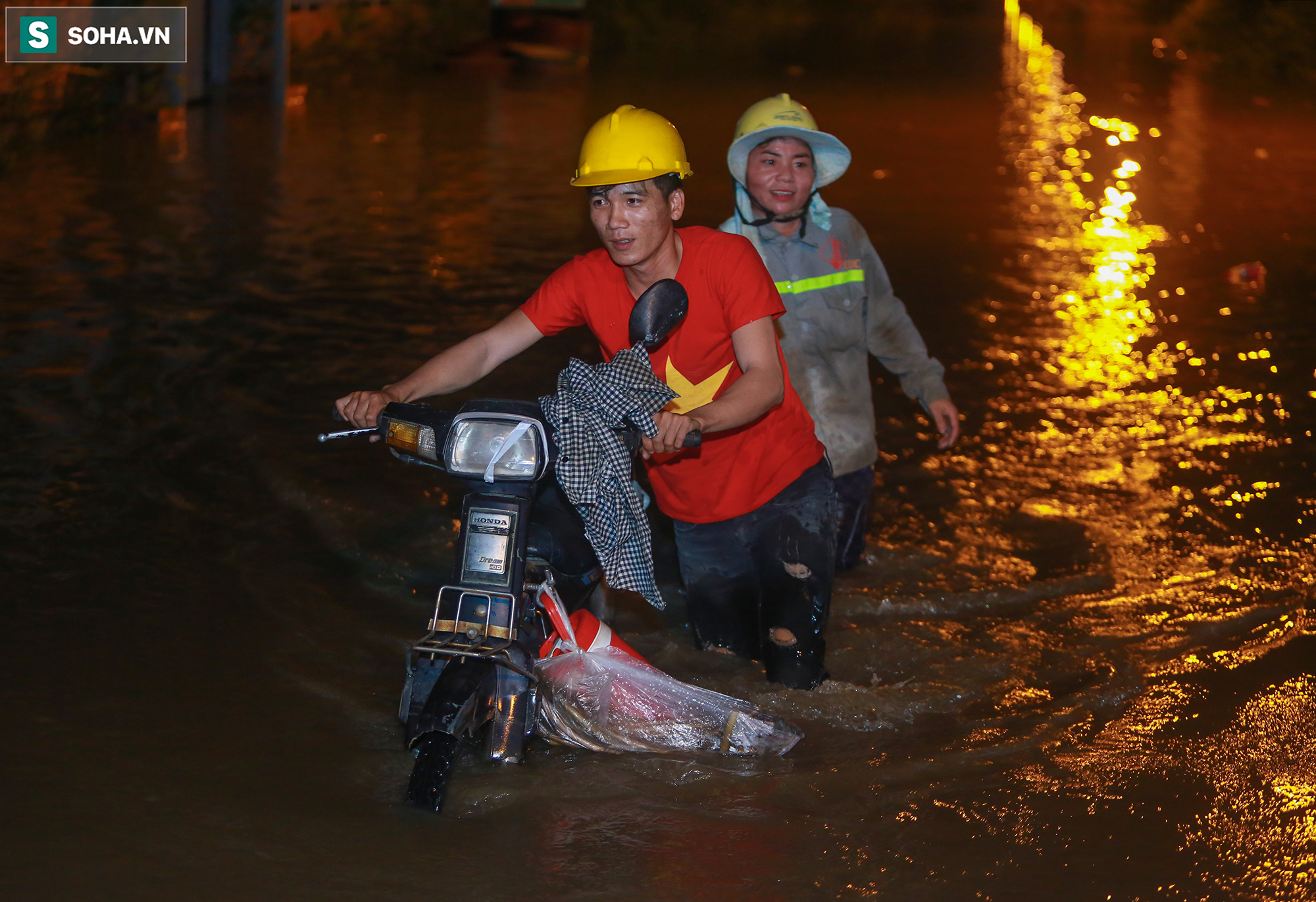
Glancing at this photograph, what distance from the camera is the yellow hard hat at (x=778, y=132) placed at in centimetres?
492

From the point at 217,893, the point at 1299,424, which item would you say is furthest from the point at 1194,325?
the point at 217,893

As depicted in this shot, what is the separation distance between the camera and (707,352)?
412 centimetres

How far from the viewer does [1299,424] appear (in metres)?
7.31

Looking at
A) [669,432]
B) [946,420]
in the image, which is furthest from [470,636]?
[946,420]

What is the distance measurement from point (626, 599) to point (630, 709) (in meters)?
1.47

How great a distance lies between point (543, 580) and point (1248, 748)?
2060 mm

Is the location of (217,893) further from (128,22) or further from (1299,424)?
(128,22)

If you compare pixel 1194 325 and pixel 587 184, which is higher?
pixel 587 184

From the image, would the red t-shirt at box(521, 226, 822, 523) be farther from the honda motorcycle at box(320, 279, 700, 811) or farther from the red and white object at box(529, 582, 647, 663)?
the red and white object at box(529, 582, 647, 663)

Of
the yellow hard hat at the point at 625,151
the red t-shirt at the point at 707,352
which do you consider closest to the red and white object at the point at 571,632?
the red t-shirt at the point at 707,352

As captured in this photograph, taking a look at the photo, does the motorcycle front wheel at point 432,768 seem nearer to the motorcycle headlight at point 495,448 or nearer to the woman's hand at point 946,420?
the motorcycle headlight at point 495,448

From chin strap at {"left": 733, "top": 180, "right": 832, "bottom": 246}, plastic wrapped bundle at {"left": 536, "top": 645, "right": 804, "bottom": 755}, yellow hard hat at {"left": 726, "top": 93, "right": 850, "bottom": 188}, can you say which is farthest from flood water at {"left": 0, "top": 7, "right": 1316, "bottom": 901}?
yellow hard hat at {"left": 726, "top": 93, "right": 850, "bottom": 188}

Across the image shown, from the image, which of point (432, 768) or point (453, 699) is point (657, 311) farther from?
point (432, 768)

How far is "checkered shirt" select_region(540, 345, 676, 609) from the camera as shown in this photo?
3.39 metres
